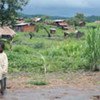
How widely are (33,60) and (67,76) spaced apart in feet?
12.8

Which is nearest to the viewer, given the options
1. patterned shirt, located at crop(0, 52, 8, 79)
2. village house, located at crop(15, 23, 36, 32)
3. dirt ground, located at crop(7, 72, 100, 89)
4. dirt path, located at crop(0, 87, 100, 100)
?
dirt path, located at crop(0, 87, 100, 100)

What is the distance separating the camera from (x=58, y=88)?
12.3 metres

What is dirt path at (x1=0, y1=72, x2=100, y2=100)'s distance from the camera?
10.9 meters

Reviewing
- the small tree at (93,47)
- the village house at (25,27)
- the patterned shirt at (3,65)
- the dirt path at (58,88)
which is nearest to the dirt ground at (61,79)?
the dirt path at (58,88)

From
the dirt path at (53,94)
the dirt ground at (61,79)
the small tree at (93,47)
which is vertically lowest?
the dirt ground at (61,79)

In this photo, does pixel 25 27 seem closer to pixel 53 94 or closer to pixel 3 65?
pixel 53 94

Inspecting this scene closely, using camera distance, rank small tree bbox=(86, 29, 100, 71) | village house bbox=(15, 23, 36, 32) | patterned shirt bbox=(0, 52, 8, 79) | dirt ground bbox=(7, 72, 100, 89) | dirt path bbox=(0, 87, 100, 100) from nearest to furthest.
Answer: dirt path bbox=(0, 87, 100, 100)
patterned shirt bbox=(0, 52, 8, 79)
dirt ground bbox=(7, 72, 100, 89)
small tree bbox=(86, 29, 100, 71)
village house bbox=(15, 23, 36, 32)

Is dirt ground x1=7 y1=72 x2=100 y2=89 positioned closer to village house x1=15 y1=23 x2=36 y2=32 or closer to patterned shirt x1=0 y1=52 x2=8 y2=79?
patterned shirt x1=0 y1=52 x2=8 y2=79

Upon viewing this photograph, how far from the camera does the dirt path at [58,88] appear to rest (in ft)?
35.6

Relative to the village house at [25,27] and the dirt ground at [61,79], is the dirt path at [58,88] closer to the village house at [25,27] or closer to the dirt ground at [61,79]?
the dirt ground at [61,79]

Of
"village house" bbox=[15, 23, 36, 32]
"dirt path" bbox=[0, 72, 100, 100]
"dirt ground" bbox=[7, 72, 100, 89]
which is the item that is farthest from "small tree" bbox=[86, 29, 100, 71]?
"village house" bbox=[15, 23, 36, 32]

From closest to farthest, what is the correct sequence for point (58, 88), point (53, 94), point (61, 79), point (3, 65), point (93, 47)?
point (3, 65), point (53, 94), point (58, 88), point (61, 79), point (93, 47)

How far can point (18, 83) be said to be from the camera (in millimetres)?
12938

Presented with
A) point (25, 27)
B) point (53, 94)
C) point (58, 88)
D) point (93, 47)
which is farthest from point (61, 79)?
point (25, 27)
